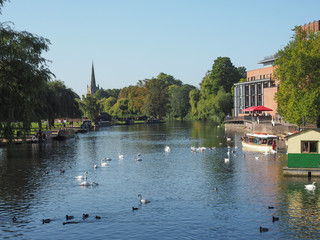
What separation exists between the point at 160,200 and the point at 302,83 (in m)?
51.2

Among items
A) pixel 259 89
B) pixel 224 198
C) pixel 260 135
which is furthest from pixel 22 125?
pixel 259 89

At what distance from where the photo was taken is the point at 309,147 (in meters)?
Answer: 45.9

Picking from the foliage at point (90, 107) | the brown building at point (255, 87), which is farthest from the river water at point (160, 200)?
the foliage at point (90, 107)

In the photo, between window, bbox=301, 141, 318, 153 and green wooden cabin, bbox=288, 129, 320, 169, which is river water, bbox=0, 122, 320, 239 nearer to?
green wooden cabin, bbox=288, 129, 320, 169

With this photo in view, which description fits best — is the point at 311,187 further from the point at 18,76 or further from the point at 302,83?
the point at 302,83

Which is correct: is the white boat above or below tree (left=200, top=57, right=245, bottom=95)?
below

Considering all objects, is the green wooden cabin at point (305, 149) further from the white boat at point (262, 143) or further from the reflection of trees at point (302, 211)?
the white boat at point (262, 143)

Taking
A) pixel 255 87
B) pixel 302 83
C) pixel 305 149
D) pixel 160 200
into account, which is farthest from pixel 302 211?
pixel 255 87

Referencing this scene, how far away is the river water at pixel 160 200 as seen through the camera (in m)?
30.3

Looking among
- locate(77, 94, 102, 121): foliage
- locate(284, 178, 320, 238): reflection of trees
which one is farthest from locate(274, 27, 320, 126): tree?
locate(77, 94, 102, 121): foliage

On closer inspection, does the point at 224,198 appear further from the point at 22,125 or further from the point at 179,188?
the point at 22,125

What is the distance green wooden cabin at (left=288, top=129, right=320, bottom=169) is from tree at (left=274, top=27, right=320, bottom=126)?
29.6 metres

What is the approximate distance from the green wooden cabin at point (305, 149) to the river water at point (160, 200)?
7.11 ft

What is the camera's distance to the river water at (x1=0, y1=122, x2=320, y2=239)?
30328 mm
